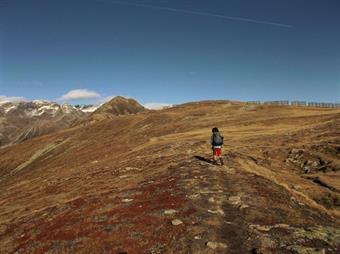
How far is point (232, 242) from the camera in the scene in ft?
45.5

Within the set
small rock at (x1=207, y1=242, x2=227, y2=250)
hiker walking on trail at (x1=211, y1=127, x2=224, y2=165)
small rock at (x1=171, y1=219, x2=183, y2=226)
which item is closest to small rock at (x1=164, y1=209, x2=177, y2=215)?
small rock at (x1=171, y1=219, x2=183, y2=226)

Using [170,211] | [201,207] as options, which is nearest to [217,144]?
[201,207]

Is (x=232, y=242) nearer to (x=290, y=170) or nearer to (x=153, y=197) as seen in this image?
(x=153, y=197)

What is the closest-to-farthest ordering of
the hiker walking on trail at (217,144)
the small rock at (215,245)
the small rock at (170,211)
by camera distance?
the small rock at (215,245) → the small rock at (170,211) → the hiker walking on trail at (217,144)

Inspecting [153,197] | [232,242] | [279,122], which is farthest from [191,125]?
[232,242]

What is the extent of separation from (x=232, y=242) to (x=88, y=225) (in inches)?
304

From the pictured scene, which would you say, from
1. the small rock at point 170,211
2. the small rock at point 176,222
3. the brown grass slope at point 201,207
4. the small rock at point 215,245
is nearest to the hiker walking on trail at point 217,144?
the brown grass slope at point 201,207

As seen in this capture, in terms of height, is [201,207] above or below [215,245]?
above

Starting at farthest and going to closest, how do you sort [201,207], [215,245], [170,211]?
[201,207], [170,211], [215,245]

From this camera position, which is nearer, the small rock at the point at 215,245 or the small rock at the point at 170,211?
the small rock at the point at 215,245

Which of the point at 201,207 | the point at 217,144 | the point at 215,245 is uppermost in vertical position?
the point at 217,144

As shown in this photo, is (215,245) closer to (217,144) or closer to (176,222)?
(176,222)

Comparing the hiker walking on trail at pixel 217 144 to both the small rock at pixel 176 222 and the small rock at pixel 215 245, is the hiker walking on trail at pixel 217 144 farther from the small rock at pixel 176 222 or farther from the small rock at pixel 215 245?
the small rock at pixel 215 245

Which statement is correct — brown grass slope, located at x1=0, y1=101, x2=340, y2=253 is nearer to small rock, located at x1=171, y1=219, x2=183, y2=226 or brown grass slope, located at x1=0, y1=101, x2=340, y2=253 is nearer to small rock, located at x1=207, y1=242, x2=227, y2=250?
small rock, located at x1=207, y1=242, x2=227, y2=250
